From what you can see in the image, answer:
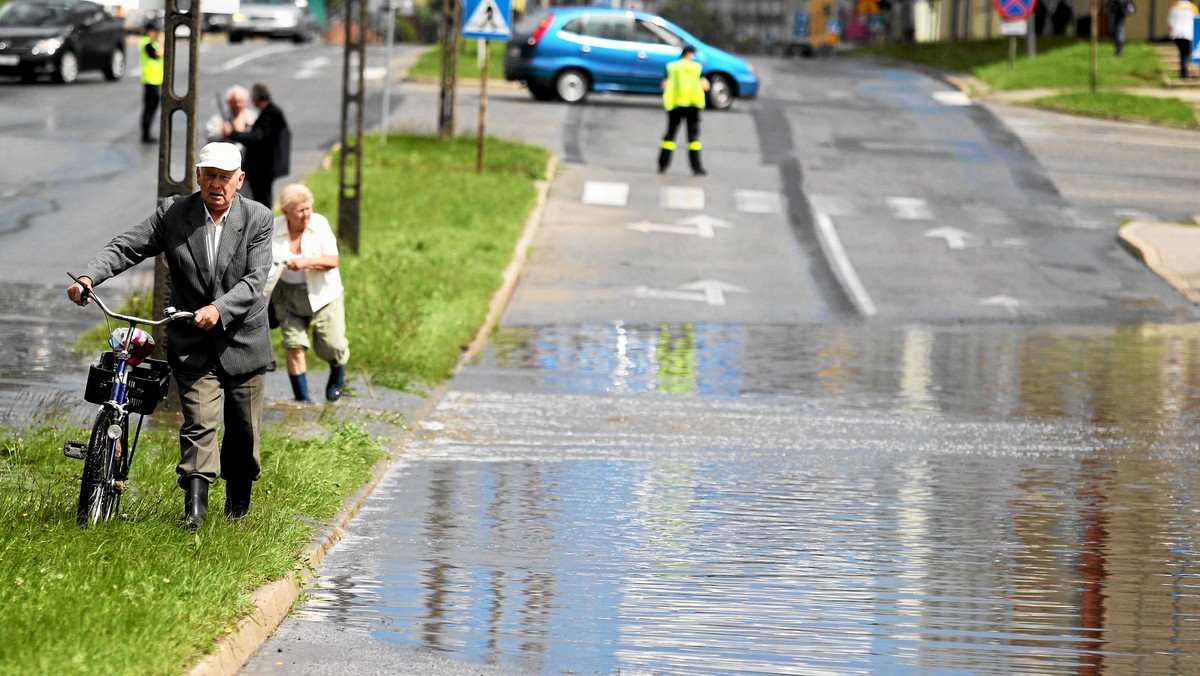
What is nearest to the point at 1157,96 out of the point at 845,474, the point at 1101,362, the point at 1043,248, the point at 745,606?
the point at 1043,248

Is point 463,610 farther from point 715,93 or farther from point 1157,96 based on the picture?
point 1157,96

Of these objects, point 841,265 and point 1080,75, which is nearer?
point 841,265

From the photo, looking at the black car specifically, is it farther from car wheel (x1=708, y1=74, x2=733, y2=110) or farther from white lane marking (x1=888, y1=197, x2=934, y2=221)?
white lane marking (x1=888, y1=197, x2=934, y2=221)

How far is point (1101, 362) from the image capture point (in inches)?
696

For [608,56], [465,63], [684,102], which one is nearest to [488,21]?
[684,102]

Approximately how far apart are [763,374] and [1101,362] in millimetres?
3230

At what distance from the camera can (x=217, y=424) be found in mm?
8750

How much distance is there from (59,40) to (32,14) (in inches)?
56.7

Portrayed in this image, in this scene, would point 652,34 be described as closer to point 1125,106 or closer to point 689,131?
point 689,131

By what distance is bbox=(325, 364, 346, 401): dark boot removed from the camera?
539 inches

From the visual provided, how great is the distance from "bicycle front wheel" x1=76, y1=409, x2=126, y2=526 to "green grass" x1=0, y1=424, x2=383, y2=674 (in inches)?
3.3

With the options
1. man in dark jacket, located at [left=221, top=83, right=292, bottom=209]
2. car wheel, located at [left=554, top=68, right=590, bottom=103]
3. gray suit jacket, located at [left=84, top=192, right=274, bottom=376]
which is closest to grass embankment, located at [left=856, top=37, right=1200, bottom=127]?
car wheel, located at [left=554, top=68, right=590, bottom=103]

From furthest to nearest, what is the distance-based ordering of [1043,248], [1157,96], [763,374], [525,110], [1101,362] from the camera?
[1157,96]
[525,110]
[1043,248]
[1101,362]
[763,374]

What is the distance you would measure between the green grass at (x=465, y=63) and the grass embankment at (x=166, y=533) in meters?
24.5
